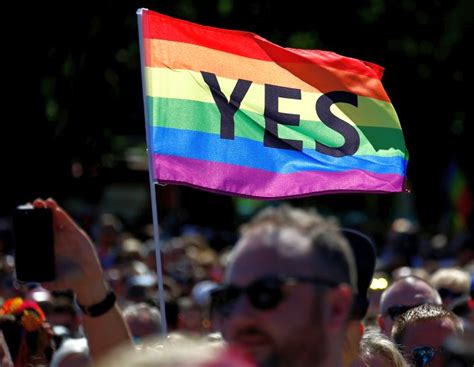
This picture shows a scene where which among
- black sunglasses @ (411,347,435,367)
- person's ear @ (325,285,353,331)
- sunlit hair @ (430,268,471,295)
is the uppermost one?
person's ear @ (325,285,353,331)

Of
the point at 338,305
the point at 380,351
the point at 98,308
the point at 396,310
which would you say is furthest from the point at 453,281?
the point at 338,305

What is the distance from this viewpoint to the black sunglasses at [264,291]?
9.12 feet

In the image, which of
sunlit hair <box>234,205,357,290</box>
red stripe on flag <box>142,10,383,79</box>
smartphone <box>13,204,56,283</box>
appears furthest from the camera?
red stripe on flag <box>142,10,383,79</box>

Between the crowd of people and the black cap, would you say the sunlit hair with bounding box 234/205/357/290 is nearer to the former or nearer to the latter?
the crowd of people

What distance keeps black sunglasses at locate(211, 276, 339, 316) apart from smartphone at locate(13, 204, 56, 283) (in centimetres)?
107

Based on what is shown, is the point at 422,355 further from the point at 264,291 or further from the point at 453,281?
the point at 453,281

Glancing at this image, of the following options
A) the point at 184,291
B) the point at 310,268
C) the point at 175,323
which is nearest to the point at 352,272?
the point at 310,268

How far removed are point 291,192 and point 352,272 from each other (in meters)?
3.08

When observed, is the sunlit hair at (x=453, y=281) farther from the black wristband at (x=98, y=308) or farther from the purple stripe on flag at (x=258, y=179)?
the black wristband at (x=98, y=308)

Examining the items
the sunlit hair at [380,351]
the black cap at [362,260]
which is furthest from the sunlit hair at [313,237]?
the sunlit hair at [380,351]

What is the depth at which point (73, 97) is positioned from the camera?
17594 mm

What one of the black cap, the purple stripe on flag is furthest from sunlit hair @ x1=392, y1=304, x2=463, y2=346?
the black cap

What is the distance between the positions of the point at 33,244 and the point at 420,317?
2135 mm

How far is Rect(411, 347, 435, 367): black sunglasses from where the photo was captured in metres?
5.37
